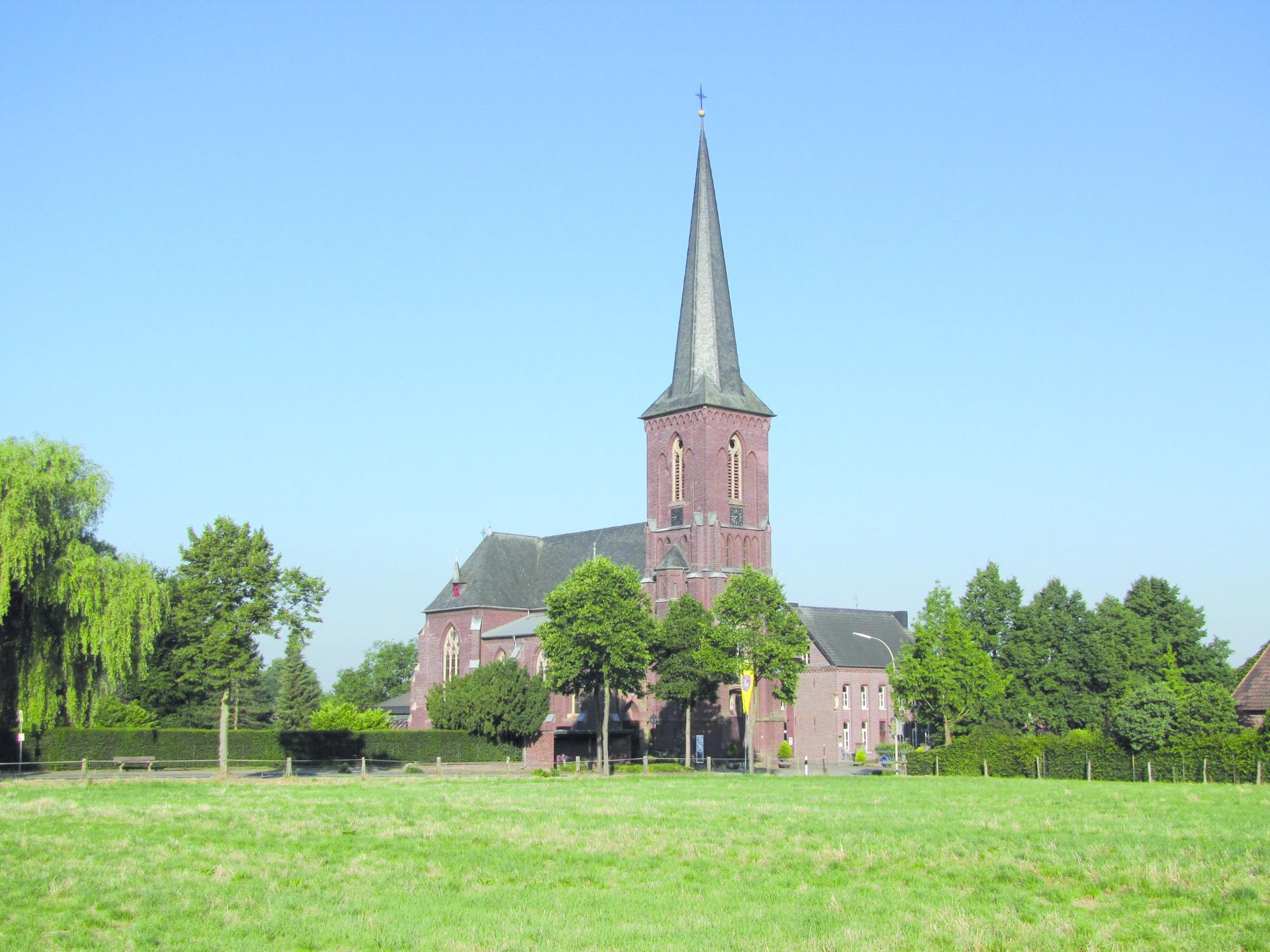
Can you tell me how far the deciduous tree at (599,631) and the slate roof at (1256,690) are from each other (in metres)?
25.3

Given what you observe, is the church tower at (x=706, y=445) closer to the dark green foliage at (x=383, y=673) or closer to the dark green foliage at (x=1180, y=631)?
the dark green foliage at (x=1180, y=631)

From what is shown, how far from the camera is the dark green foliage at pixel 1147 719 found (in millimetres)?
48812

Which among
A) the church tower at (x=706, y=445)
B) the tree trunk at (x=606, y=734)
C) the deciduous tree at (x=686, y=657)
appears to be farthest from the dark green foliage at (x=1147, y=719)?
the church tower at (x=706, y=445)

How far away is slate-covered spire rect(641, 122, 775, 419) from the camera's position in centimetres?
7675

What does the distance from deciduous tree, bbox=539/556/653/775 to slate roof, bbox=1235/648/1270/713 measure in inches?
996

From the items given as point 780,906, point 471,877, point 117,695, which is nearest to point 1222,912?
point 780,906

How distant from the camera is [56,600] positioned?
4097 cm

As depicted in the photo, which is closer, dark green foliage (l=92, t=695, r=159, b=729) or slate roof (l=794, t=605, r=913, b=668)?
dark green foliage (l=92, t=695, r=159, b=729)

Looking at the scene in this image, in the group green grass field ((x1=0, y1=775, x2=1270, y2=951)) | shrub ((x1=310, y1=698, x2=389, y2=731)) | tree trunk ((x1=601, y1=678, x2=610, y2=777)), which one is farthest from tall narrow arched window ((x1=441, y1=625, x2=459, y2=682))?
green grass field ((x1=0, y1=775, x2=1270, y2=951))

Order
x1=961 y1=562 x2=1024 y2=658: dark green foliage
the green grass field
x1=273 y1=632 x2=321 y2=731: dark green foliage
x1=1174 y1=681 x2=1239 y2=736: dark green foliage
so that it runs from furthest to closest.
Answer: x1=273 y1=632 x2=321 y2=731: dark green foliage → x1=961 y1=562 x2=1024 y2=658: dark green foliage → x1=1174 y1=681 x2=1239 y2=736: dark green foliage → the green grass field

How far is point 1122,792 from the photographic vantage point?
37625 mm

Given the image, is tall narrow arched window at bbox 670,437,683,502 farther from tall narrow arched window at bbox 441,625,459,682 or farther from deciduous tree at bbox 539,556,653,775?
tall narrow arched window at bbox 441,625,459,682

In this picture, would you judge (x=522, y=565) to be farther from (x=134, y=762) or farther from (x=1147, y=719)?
(x=1147, y=719)

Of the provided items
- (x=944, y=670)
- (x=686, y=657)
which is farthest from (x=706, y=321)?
(x=944, y=670)
